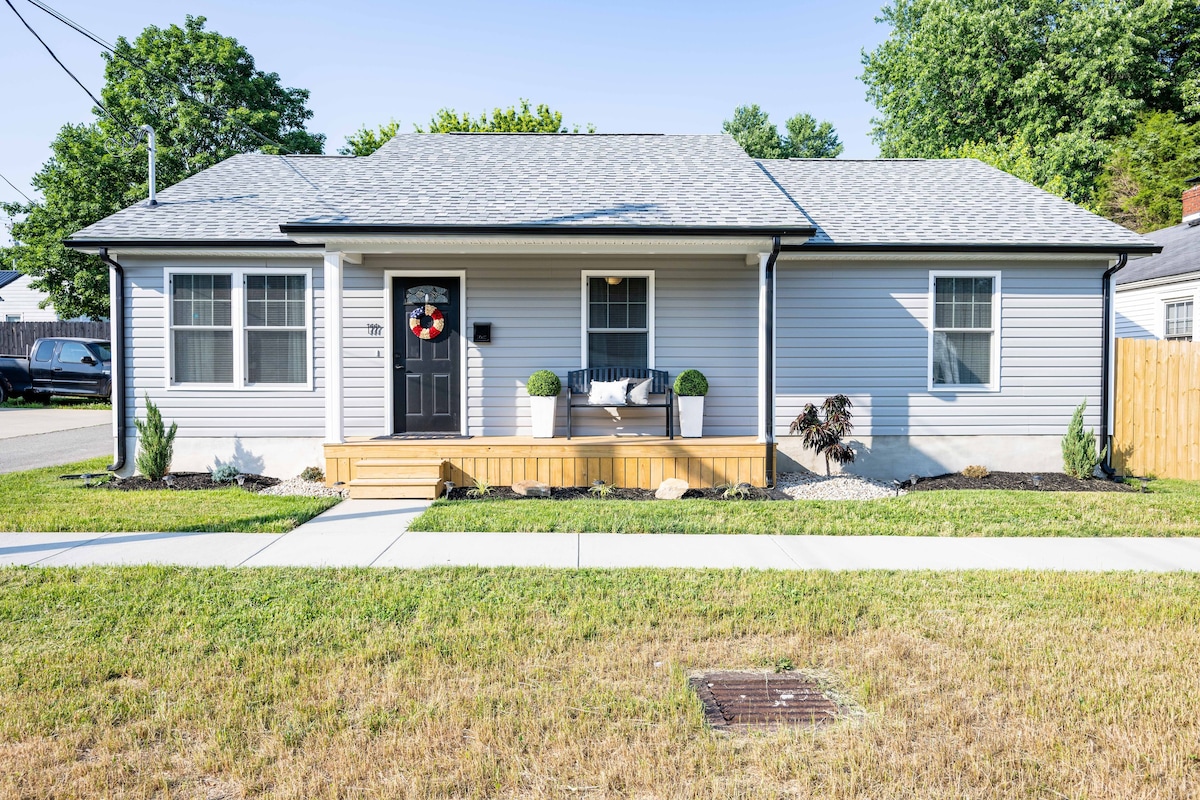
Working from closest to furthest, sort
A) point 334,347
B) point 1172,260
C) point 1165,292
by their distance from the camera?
point 334,347 → point 1165,292 → point 1172,260

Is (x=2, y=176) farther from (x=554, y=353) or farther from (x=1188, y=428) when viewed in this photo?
(x=1188, y=428)

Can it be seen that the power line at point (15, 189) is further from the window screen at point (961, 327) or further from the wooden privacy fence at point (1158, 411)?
the wooden privacy fence at point (1158, 411)

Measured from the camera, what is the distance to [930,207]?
31.9 feet

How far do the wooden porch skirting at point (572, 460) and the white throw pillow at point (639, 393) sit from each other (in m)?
0.67

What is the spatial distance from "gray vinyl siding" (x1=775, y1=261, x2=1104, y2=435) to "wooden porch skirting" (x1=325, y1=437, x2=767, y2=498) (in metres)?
1.31

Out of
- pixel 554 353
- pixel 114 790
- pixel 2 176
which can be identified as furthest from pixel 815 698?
pixel 2 176

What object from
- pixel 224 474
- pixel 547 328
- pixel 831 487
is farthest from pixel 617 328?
A: pixel 224 474

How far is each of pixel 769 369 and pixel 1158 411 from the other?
5495 mm

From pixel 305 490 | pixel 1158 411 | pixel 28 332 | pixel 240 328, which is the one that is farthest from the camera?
pixel 28 332

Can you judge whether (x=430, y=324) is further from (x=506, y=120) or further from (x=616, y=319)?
(x=506, y=120)

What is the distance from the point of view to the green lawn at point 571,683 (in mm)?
2445

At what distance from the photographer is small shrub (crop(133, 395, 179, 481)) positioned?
8.24 metres

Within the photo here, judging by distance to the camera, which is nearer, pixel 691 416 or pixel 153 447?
pixel 153 447

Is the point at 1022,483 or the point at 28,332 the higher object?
the point at 28,332
